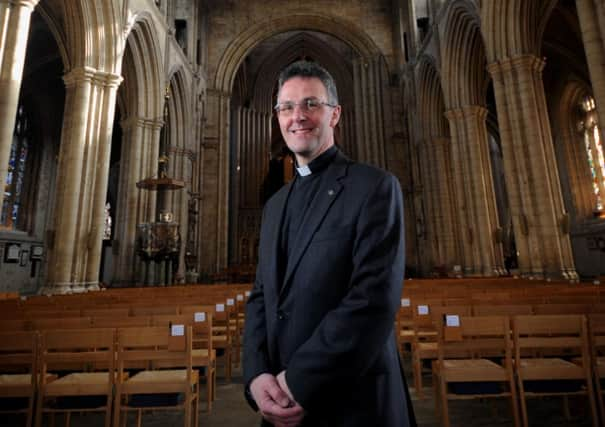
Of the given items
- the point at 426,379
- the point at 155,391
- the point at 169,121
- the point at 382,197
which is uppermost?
the point at 169,121

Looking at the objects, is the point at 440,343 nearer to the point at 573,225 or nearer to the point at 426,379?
the point at 426,379

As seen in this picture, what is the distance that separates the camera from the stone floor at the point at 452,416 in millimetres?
2857

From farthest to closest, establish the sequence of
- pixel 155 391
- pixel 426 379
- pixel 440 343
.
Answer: pixel 426 379, pixel 440 343, pixel 155 391

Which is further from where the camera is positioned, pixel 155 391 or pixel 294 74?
pixel 155 391

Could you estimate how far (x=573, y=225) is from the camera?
18.3m

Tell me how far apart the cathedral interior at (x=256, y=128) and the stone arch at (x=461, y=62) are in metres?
0.07

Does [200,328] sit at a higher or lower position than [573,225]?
lower

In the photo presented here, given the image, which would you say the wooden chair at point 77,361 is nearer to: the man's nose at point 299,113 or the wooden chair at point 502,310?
the man's nose at point 299,113

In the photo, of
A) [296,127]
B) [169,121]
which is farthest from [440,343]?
[169,121]

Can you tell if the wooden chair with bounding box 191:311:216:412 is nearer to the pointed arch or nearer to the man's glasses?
the man's glasses

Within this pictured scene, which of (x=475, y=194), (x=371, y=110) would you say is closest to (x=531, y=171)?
(x=475, y=194)

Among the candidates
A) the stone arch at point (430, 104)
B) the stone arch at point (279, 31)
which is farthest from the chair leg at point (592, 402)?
the stone arch at point (279, 31)

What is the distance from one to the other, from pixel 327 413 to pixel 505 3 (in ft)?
40.9

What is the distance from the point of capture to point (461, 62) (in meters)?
13.4
